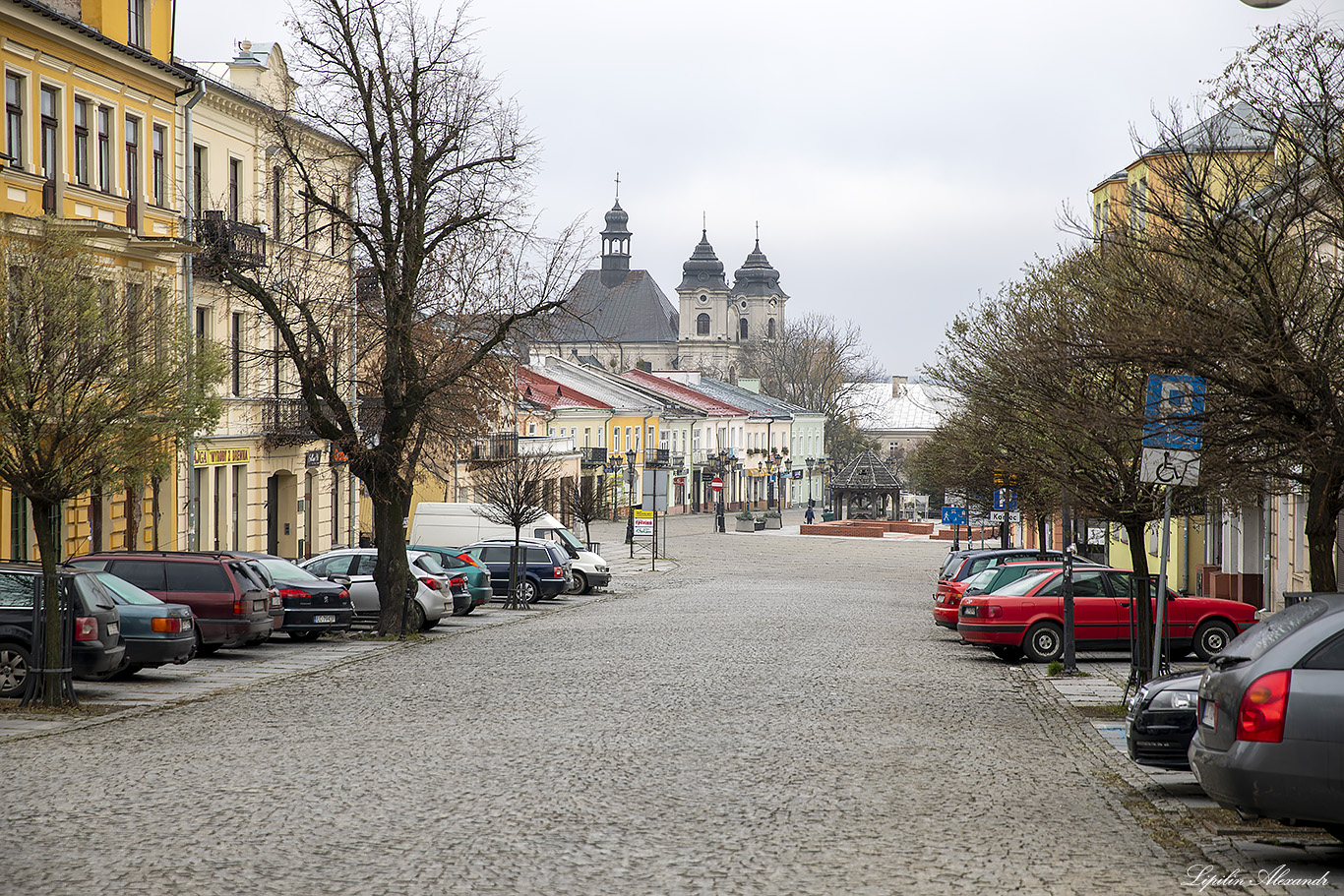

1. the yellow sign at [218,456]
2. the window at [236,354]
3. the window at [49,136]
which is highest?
the window at [49,136]

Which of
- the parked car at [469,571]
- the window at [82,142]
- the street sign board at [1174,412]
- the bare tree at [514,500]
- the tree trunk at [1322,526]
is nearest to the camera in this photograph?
the street sign board at [1174,412]

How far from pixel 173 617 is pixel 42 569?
2009 millimetres

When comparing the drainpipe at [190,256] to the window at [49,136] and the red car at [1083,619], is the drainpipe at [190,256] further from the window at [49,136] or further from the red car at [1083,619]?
the red car at [1083,619]

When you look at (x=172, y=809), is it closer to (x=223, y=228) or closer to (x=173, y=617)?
(x=173, y=617)

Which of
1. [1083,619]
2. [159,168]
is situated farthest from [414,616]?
[159,168]

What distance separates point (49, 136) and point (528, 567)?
1465cm

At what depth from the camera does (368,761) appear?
11.2 m

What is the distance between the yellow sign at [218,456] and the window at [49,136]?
7619 millimetres

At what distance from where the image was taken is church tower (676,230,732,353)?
168m

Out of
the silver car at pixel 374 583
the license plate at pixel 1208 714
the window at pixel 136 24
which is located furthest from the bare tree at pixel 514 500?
the license plate at pixel 1208 714

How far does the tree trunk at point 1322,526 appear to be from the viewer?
12.1 metres

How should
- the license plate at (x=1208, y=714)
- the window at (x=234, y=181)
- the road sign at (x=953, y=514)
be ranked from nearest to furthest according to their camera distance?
the license plate at (x=1208, y=714) < the window at (x=234, y=181) < the road sign at (x=953, y=514)

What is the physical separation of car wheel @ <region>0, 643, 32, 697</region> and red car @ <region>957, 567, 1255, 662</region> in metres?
12.3

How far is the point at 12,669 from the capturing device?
15109 mm
